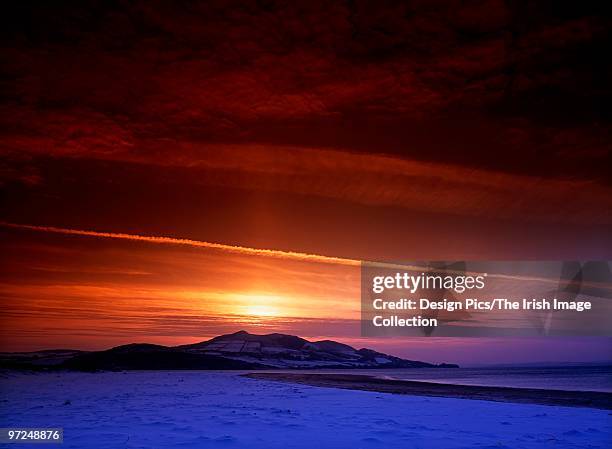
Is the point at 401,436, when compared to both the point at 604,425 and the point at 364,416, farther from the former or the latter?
the point at 604,425

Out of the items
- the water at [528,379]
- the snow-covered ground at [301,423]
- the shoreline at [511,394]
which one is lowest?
the water at [528,379]

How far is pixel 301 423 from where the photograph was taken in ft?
39.4

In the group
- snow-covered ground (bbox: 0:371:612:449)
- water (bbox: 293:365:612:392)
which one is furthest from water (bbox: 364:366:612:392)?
snow-covered ground (bbox: 0:371:612:449)

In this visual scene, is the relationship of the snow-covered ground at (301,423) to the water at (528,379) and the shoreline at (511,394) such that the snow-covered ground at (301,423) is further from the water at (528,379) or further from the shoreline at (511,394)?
the water at (528,379)

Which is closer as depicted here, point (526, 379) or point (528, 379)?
point (526, 379)

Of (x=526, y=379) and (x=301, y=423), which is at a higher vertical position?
(x=301, y=423)

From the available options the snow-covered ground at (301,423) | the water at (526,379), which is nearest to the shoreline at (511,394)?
the snow-covered ground at (301,423)

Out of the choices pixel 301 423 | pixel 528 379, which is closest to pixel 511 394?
pixel 301 423

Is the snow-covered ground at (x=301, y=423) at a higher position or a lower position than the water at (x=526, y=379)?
higher

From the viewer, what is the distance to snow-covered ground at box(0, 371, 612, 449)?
31.8 feet

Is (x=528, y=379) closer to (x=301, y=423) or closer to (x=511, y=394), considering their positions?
(x=511, y=394)

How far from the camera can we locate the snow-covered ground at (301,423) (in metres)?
9.70

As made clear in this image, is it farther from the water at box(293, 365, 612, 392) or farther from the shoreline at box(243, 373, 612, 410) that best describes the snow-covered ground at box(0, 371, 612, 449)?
the water at box(293, 365, 612, 392)

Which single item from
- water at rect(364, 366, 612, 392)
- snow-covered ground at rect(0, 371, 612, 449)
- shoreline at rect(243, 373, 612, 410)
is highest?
snow-covered ground at rect(0, 371, 612, 449)
